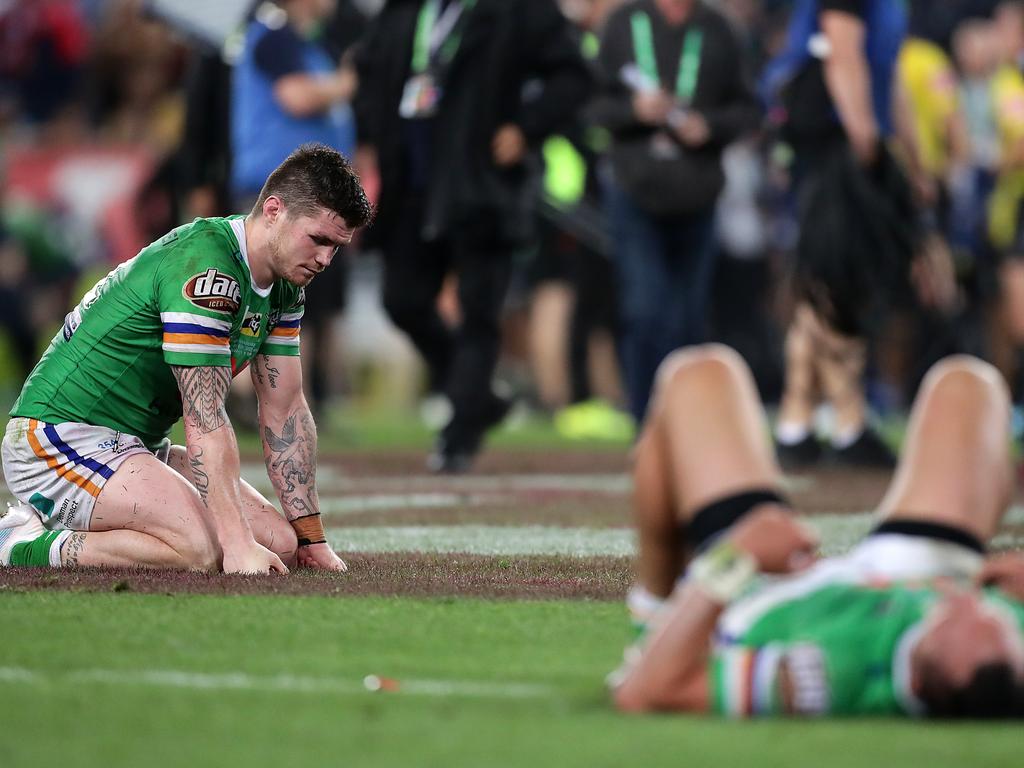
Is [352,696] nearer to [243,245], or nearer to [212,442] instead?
[212,442]

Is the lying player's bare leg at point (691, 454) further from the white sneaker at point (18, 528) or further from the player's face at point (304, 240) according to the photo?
the white sneaker at point (18, 528)

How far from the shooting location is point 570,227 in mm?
15414

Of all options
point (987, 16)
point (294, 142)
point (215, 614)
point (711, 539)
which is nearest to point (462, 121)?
point (294, 142)

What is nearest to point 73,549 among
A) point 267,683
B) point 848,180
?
point 267,683

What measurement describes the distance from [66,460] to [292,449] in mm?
709

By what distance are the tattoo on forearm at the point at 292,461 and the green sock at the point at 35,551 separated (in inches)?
27.3

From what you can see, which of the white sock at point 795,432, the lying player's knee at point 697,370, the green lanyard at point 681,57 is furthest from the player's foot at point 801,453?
the lying player's knee at point 697,370

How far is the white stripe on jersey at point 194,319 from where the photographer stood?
18.8 ft

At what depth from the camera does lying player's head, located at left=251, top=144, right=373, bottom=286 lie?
5.85 meters

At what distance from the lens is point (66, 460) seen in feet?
19.9

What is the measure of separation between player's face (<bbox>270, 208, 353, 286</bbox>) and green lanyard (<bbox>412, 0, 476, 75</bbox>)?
5090mm

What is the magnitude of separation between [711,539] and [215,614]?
5.62ft

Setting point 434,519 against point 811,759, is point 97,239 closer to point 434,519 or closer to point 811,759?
point 434,519

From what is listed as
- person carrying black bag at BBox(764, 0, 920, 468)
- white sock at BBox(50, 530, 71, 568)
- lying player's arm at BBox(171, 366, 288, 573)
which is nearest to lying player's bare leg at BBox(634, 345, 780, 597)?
lying player's arm at BBox(171, 366, 288, 573)
